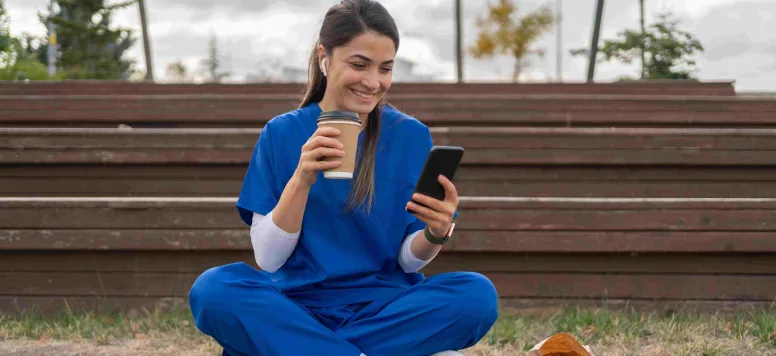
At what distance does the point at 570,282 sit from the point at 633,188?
138 centimetres

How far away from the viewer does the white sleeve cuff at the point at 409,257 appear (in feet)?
8.05

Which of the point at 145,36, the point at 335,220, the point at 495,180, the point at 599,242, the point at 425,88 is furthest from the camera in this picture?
the point at 145,36

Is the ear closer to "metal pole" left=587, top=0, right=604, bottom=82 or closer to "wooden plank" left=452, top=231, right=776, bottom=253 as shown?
"wooden plank" left=452, top=231, right=776, bottom=253

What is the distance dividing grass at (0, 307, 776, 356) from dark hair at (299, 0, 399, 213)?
134 cm

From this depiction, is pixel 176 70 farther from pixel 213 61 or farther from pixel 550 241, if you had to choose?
pixel 550 241

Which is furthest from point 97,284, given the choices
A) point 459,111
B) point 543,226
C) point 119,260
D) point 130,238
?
point 459,111

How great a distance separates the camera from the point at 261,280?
245cm

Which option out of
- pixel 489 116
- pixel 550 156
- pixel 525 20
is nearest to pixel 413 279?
pixel 550 156

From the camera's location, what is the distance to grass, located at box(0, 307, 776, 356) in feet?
11.3

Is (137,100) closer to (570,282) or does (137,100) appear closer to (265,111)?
(265,111)

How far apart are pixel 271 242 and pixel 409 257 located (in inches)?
17.2

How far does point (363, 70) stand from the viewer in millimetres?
2307

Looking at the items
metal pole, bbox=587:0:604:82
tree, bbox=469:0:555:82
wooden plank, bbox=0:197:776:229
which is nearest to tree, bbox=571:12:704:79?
metal pole, bbox=587:0:604:82

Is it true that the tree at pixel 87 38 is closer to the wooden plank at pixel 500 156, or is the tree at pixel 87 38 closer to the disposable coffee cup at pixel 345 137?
the wooden plank at pixel 500 156
